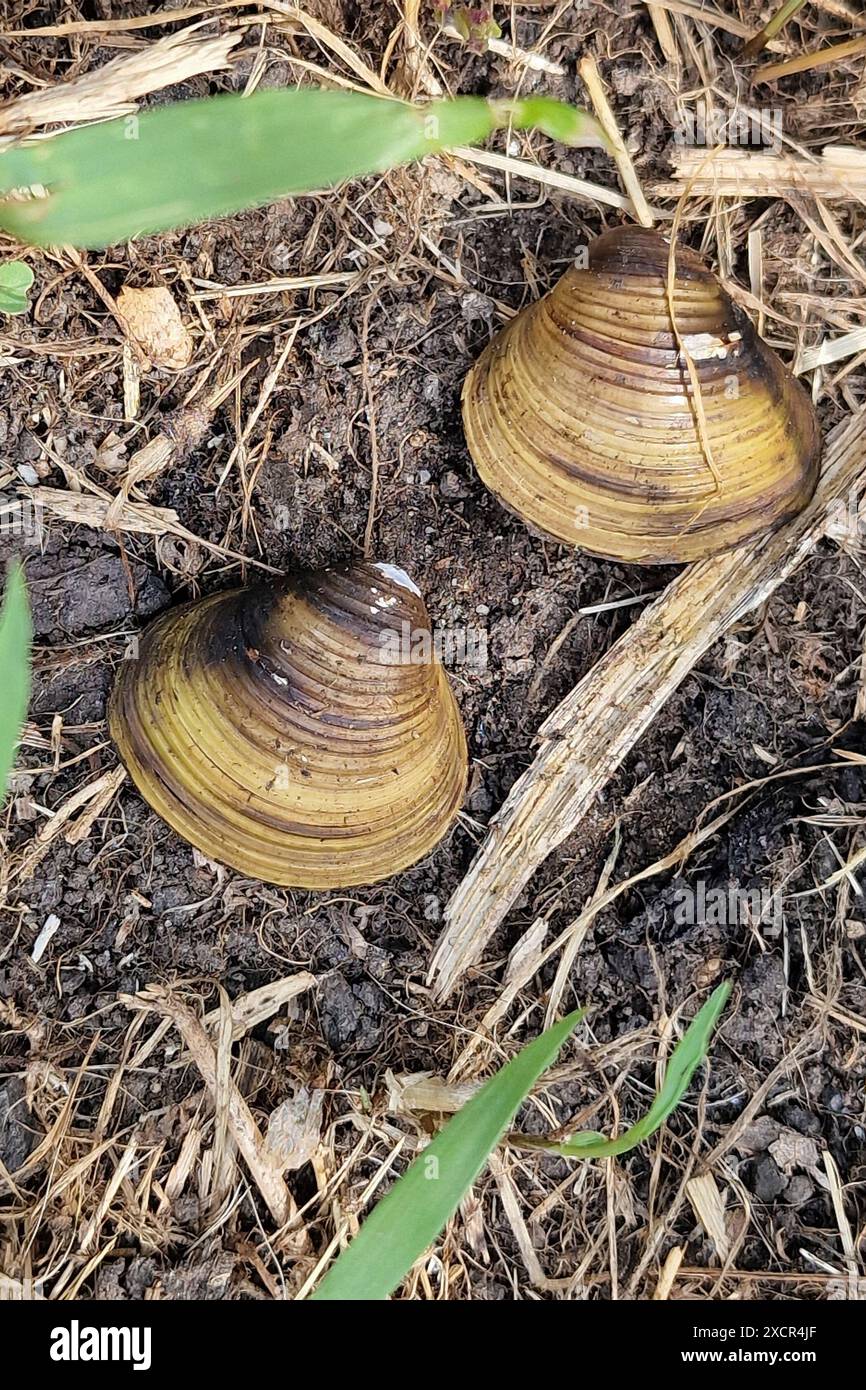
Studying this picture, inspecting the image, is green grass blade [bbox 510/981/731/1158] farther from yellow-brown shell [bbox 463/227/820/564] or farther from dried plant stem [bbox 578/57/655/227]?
dried plant stem [bbox 578/57/655/227]

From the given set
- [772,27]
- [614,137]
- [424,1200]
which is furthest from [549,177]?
[424,1200]

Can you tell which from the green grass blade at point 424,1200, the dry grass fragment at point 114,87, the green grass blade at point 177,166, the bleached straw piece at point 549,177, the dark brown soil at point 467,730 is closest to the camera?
the green grass blade at point 177,166

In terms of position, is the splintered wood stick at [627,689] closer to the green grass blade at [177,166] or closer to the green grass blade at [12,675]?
the green grass blade at [12,675]

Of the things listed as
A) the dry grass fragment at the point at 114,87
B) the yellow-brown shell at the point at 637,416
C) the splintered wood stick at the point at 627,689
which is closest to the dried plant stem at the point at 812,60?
the yellow-brown shell at the point at 637,416

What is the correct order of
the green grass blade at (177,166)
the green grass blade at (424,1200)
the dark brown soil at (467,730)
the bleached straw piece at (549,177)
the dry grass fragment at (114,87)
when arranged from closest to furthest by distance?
the green grass blade at (177,166) → the green grass blade at (424,1200) → the dry grass fragment at (114,87) → the dark brown soil at (467,730) → the bleached straw piece at (549,177)

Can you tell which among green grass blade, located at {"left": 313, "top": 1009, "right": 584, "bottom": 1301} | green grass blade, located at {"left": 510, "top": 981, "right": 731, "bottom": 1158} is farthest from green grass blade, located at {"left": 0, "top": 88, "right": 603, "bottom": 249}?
green grass blade, located at {"left": 510, "top": 981, "right": 731, "bottom": 1158}

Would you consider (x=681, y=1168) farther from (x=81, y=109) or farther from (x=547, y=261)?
(x=81, y=109)

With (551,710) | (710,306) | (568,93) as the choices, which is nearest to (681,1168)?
(551,710)
